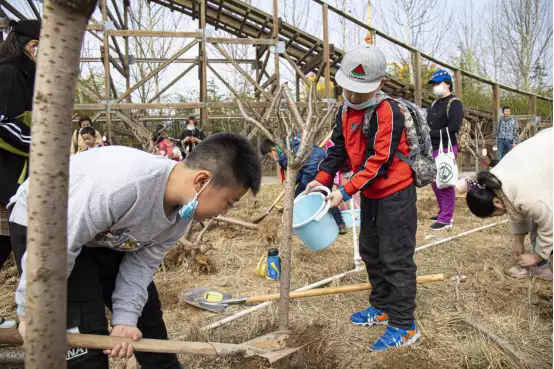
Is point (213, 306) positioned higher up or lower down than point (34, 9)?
lower down

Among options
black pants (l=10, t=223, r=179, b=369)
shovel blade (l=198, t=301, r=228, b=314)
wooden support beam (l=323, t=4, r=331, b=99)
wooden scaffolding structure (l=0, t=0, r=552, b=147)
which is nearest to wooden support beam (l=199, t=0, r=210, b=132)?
wooden scaffolding structure (l=0, t=0, r=552, b=147)

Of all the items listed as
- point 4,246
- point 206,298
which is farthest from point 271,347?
point 4,246

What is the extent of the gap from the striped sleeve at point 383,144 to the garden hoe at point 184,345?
36.6 inches

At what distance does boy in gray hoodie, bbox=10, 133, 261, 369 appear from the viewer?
4.81 feet

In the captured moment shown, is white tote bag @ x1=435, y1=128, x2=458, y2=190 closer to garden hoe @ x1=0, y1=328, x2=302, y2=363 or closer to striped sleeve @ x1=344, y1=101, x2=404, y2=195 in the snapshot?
striped sleeve @ x1=344, y1=101, x2=404, y2=195

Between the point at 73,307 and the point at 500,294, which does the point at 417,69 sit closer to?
the point at 500,294

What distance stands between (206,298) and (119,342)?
61.7 inches

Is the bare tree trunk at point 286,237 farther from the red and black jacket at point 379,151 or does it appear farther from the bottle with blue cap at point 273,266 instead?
the bottle with blue cap at point 273,266

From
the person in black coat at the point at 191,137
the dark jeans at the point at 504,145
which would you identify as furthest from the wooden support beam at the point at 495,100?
the person in black coat at the point at 191,137

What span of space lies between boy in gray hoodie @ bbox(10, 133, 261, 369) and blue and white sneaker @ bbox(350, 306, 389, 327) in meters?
1.55

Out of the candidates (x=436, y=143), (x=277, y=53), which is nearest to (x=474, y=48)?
(x=277, y=53)

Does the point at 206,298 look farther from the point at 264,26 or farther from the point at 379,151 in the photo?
the point at 264,26

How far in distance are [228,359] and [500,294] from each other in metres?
2.08

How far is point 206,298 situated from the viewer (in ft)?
10.3
